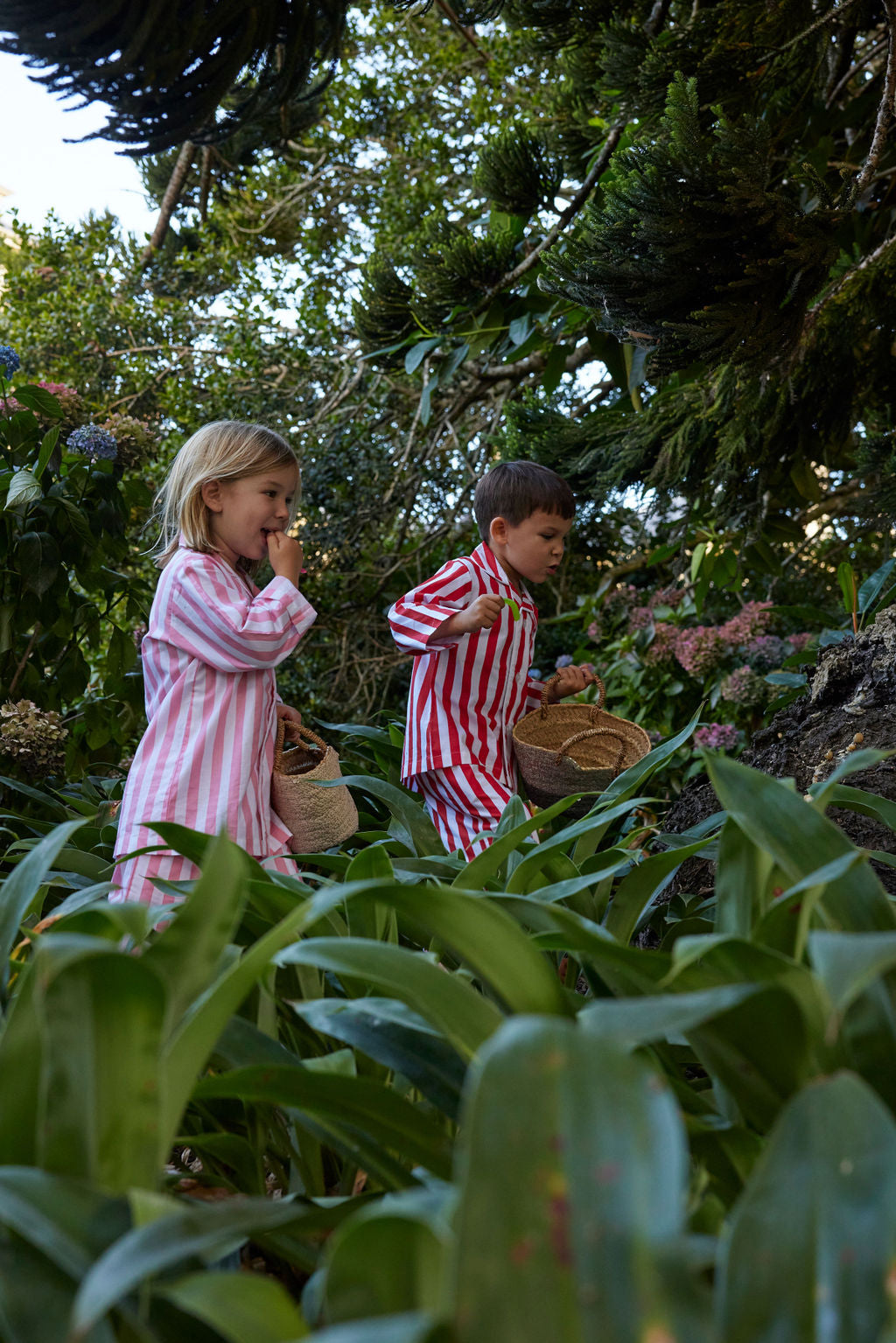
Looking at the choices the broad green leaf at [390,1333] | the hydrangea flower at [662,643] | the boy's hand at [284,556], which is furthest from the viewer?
the hydrangea flower at [662,643]

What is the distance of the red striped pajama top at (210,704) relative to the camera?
5.75 ft

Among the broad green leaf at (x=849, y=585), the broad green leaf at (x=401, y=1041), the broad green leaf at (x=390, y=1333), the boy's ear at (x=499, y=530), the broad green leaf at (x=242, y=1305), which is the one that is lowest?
the broad green leaf at (x=242, y=1305)

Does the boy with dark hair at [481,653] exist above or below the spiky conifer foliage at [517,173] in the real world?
below

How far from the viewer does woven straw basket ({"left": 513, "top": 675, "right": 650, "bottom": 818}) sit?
2189 mm

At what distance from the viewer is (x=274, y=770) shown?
1.91 meters

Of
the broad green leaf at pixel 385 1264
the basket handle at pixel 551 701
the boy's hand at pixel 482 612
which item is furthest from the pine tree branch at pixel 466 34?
the broad green leaf at pixel 385 1264

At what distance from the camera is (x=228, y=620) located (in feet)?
5.81

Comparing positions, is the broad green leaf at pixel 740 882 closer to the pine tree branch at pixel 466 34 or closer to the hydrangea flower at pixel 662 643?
the hydrangea flower at pixel 662 643

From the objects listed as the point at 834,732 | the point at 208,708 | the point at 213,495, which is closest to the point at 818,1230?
the point at 834,732

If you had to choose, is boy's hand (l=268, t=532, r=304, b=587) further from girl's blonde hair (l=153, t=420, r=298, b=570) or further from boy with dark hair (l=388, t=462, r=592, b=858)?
boy with dark hair (l=388, t=462, r=592, b=858)

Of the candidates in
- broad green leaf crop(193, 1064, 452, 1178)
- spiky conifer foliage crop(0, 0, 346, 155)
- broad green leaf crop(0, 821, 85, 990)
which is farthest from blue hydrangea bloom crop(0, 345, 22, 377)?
broad green leaf crop(193, 1064, 452, 1178)

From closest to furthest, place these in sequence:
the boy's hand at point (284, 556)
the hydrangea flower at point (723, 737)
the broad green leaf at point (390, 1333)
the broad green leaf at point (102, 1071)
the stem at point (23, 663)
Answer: the broad green leaf at point (390, 1333), the broad green leaf at point (102, 1071), the boy's hand at point (284, 556), the stem at point (23, 663), the hydrangea flower at point (723, 737)

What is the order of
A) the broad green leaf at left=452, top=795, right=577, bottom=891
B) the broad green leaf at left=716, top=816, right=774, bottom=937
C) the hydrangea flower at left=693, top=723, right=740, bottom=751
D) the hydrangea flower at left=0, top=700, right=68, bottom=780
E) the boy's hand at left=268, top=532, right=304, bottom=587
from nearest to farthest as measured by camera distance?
1. the broad green leaf at left=716, top=816, right=774, bottom=937
2. the broad green leaf at left=452, top=795, right=577, bottom=891
3. the boy's hand at left=268, top=532, right=304, bottom=587
4. the hydrangea flower at left=0, top=700, right=68, bottom=780
5. the hydrangea flower at left=693, top=723, right=740, bottom=751

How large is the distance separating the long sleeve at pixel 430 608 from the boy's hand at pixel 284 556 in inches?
17.2
